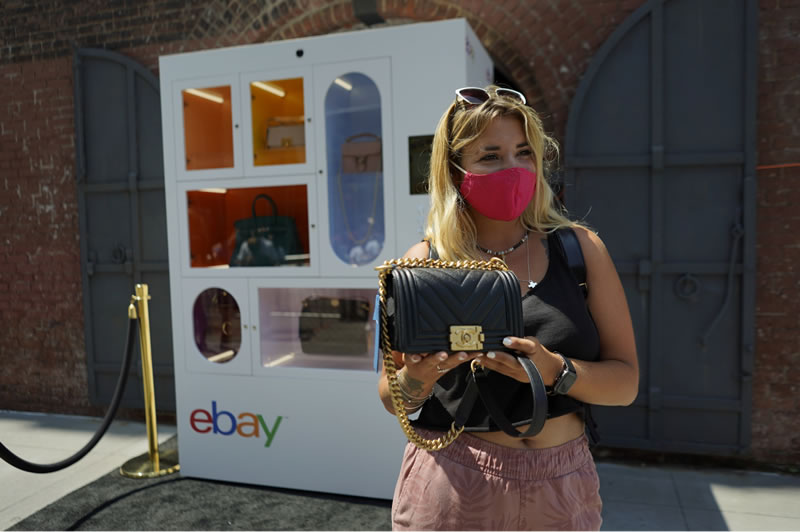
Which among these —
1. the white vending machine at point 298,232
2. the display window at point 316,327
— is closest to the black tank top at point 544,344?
the white vending machine at point 298,232

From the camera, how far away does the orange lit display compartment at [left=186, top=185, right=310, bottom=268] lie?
13.5 ft

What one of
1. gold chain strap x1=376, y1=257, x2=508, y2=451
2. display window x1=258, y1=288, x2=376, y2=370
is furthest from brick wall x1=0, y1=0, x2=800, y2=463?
gold chain strap x1=376, y1=257, x2=508, y2=451

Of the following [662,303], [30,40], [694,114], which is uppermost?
[30,40]

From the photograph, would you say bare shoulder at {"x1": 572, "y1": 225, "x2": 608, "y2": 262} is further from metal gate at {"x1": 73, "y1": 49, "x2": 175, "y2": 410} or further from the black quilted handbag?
metal gate at {"x1": 73, "y1": 49, "x2": 175, "y2": 410}

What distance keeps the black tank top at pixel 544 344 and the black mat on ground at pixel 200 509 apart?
7.63 feet

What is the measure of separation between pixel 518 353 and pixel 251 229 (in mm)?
3192

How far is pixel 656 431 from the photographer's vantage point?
4.32 meters

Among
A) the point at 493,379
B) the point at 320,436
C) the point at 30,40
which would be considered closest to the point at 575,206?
the point at 320,436

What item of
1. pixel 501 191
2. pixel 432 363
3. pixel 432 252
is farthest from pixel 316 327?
pixel 432 363

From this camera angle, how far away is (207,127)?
14.0 ft

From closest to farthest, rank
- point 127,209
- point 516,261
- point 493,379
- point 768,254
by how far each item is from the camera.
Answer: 1. point 493,379
2. point 516,261
3. point 768,254
4. point 127,209

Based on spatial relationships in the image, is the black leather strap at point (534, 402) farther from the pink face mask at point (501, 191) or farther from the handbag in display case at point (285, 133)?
the handbag in display case at point (285, 133)

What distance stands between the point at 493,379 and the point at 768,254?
3549 millimetres

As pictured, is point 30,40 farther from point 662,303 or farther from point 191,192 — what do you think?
point 662,303
